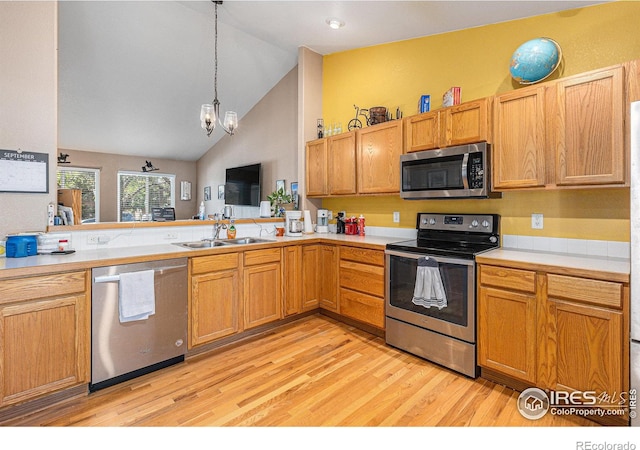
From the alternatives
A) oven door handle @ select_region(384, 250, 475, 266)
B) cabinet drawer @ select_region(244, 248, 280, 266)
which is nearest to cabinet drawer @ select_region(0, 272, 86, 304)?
cabinet drawer @ select_region(244, 248, 280, 266)

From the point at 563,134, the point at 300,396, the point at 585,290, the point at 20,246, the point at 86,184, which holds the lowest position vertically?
the point at 300,396

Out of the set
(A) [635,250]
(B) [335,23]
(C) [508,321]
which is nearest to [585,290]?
(A) [635,250]

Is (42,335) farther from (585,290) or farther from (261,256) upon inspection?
(585,290)

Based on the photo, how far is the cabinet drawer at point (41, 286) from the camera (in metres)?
1.85

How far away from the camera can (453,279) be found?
8.03ft

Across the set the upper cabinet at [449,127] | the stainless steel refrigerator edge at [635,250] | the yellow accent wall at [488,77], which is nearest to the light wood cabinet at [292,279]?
the yellow accent wall at [488,77]

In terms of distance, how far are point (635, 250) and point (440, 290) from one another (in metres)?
1.13

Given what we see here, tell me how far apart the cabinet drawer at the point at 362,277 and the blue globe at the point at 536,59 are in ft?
6.09

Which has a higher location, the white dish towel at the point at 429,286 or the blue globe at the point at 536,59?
the blue globe at the point at 536,59

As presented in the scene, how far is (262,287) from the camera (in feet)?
10.2

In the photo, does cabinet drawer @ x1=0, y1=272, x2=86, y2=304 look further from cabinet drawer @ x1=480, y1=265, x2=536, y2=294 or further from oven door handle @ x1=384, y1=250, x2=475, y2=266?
cabinet drawer @ x1=480, y1=265, x2=536, y2=294

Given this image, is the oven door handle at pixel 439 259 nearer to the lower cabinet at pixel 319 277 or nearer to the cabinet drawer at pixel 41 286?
the lower cabinet at pixel 319 277

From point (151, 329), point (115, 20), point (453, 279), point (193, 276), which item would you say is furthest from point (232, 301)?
point (115, 20)
